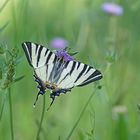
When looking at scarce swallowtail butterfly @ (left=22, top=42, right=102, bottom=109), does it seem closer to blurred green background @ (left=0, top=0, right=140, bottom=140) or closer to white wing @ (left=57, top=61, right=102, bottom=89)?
white wing @ (left=57, top=61, right=102, bottom=89)

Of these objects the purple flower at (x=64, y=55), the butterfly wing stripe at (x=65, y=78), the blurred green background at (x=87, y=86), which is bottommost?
the butterfly wing stripe at (x=65, y=78)

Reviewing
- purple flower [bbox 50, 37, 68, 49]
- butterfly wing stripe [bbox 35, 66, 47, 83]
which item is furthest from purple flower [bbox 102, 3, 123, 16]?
butterfly wing stripe [bbox 35, 66, 47, 83]

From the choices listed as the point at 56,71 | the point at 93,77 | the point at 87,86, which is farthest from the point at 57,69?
the point at 87,86

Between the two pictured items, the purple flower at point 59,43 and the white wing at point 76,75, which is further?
the purple flower at point 59,43

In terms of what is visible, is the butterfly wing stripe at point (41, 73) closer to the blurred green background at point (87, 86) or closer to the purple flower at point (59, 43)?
the blurred green background at point (87, 86)

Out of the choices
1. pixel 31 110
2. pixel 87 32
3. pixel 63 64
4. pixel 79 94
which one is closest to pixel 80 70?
pixel 63 64

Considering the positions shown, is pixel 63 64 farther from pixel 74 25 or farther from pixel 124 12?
pixel 74 25

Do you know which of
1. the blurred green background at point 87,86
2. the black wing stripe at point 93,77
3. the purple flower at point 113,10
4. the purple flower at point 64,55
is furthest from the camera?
the purple flower at point 113,10

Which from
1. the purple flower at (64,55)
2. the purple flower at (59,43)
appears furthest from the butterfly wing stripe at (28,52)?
the purple flower at (59,43)

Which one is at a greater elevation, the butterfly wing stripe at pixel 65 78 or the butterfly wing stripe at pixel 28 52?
the butterfly wing stripe at pixel 28 52
